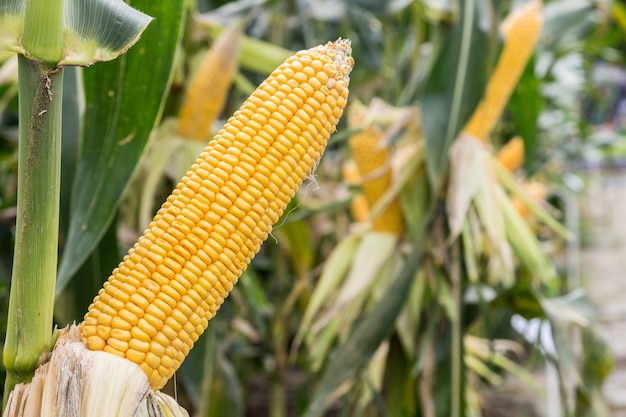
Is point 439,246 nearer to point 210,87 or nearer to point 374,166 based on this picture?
point 374,166

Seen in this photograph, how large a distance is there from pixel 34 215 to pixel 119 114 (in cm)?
32

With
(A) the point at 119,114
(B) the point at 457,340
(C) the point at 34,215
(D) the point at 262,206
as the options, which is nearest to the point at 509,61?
(B) the point at 457,340

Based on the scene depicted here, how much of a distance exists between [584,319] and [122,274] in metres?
0.96

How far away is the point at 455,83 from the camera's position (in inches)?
40.6

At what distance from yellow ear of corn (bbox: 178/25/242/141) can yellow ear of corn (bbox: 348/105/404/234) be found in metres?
0.23

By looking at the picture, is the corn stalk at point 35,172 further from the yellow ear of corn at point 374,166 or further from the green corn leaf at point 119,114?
the yellow ear of corn at point 374,166

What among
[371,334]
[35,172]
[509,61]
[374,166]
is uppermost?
[35,172]

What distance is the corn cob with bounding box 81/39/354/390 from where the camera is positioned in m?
0.39

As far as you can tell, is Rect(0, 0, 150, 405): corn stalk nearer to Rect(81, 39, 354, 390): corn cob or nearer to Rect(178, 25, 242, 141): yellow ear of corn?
Rect(81, 39, 354, 390): corn cob

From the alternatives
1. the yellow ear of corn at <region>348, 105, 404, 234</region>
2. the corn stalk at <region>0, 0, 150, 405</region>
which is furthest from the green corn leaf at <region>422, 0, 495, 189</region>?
the corn stalk at <region>0, 0, 150, 405</region>

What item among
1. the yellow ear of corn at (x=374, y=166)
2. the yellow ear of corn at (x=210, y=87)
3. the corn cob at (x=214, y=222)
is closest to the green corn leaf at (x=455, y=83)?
the yellow ear of corn at (x=374, y=166)

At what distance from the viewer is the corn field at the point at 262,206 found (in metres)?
0.36

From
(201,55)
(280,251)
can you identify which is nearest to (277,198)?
(201,55)

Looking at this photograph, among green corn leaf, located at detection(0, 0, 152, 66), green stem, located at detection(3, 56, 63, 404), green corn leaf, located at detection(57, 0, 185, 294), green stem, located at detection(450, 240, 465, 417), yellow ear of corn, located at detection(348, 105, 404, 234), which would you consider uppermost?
green corn leaf, located at detection(0, 0, 152, 66)
